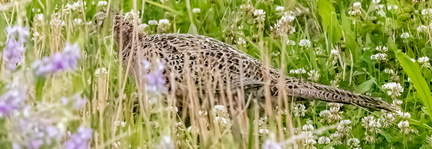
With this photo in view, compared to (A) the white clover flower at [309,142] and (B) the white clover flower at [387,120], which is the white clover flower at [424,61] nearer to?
(B) the white clover flower at [387,120]

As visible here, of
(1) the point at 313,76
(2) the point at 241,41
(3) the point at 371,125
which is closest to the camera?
(3) the point at 371,125

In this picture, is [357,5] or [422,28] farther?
[357,5]

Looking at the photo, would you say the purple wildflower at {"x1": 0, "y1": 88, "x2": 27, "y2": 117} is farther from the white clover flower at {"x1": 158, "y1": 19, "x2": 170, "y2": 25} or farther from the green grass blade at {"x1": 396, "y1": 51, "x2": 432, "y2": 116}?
the white clover flower at {"x1": 158, "y1": 19, "x2": 170, "y2": 25}

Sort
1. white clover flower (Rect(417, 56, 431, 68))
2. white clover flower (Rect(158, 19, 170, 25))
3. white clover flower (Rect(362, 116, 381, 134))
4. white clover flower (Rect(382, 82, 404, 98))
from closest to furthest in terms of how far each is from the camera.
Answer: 1. white clover flower (Rect(362, 116, 381, 134))
2. white clover flower (Rect(382, 82, 404, 98))
3. white clover flower (Rect(417, 56, 431, 68))
4. white clover flower (Rect(158, 19, 170, 25))

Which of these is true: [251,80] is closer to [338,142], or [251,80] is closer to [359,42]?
[338,142]

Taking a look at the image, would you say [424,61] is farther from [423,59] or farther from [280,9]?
[280,9]

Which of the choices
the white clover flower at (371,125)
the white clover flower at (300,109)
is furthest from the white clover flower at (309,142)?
the white clover flower at (300,109)

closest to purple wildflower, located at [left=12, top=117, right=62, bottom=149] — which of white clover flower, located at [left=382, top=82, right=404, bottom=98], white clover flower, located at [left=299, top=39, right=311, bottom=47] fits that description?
white clover flower, located at [left=382, top=82, right=404, bottom=98]

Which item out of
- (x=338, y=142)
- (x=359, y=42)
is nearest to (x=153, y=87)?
(x=338, y=142)

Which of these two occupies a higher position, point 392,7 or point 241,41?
point 392,7

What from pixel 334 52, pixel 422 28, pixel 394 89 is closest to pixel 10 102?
pixel 394 89

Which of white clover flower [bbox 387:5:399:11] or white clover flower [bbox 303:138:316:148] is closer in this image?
white clover flower [bbox 303:138:316:148]
